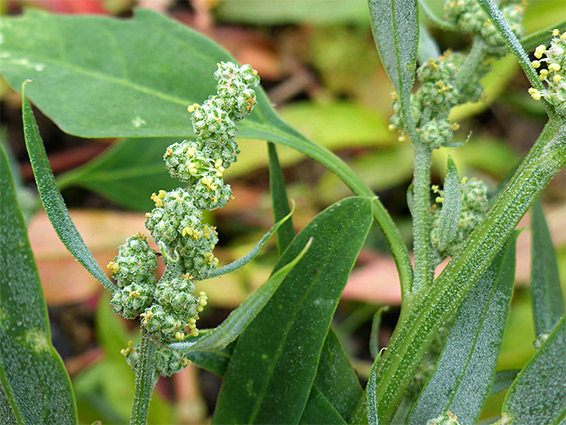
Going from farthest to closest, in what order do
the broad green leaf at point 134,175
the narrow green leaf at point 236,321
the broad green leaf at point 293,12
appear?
1. the broad green leaf at point 293,12
2. the broad green leaf at point 134,175
3. the narrow green leaf at point 236,321

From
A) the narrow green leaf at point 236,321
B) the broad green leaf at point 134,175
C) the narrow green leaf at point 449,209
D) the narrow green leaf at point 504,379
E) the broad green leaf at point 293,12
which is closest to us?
the narrow green leaf at point 236,321

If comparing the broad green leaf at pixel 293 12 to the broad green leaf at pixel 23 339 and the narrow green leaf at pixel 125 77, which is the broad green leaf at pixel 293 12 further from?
the broad green leaf at pixel 23 339

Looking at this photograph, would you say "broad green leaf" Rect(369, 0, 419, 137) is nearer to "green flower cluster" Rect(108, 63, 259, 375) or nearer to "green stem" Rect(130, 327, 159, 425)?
"green flower cluster" Rect(108, 63, 259, 375)

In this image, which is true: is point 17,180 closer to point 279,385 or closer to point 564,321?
point 279,385

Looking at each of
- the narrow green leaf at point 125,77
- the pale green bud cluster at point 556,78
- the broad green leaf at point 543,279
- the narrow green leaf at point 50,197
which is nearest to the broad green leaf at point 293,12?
the narrow green leaf at point 125,77

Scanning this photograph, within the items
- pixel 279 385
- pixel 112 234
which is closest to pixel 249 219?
pixel 112 234

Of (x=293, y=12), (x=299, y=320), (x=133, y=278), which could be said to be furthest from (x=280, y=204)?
(x=293, y=12)

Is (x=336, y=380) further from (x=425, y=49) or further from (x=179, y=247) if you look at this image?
(x=425, y=49)

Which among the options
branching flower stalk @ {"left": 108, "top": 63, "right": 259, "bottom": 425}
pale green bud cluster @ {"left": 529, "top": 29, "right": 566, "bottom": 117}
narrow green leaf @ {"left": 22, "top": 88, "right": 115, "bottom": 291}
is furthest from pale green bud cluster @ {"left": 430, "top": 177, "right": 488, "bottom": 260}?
narrow green leaf @ {"left": 22, "top": 88, "right": 115, "bottom": 291}
